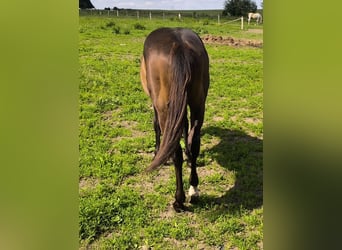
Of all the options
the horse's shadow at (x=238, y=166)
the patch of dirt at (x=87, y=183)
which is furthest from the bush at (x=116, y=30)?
the patch of dirt at (x=87, y=183)

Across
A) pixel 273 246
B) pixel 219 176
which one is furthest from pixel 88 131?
pixel 273 246

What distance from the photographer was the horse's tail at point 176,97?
1.84 m

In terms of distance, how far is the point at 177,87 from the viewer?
6.39 ft

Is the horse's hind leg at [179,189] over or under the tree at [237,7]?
under

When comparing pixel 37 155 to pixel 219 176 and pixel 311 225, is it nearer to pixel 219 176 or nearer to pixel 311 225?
pixel 311 225

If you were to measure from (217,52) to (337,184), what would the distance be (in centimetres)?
362

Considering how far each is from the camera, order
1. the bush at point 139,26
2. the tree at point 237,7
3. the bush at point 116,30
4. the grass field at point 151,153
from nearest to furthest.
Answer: the tree at point 237,7 → the grass field at point 151,153 → the bush at point 139,26 → the bush at point 116,30

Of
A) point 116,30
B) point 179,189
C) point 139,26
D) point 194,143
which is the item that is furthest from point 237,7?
point 116,30

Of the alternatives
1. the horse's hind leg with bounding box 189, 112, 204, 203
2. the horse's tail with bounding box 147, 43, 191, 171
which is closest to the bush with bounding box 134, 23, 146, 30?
the horse's tail with bounding box 147, 43, 191, 171

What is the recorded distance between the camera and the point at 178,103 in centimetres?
193

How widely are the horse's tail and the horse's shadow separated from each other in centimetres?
72

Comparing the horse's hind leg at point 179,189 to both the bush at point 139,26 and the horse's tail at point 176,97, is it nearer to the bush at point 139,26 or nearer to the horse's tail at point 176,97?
the horse's tail at point 176,97

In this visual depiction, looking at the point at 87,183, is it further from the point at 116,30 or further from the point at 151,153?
the point at 116,30

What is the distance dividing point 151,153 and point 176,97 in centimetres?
116
